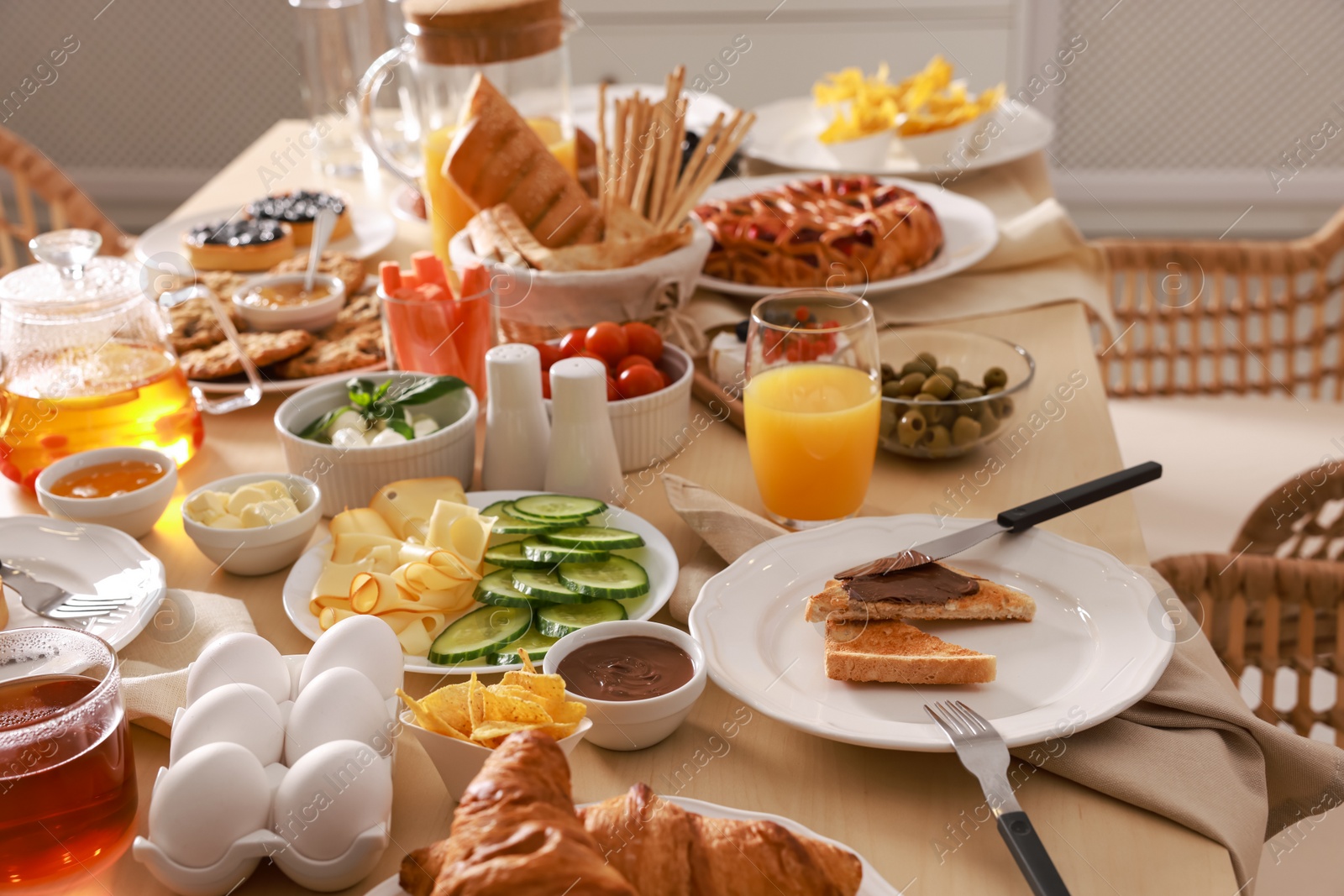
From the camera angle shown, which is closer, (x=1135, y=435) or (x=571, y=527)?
(x=571, y=527)

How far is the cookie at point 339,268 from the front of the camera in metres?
1.76

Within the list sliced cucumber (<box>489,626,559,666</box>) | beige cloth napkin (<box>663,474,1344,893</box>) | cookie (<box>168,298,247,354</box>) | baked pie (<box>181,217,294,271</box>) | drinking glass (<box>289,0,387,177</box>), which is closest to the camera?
beige cloth napkin (<box>663,474,1344,893</box>)

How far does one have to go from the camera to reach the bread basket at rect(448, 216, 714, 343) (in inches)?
57.4

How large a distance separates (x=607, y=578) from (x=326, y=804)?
362 mm

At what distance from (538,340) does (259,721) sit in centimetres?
83

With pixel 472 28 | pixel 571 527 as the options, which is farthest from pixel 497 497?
pixel 472 28

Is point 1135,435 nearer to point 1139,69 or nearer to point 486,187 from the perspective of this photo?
point 486,187

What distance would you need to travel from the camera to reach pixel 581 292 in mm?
1462

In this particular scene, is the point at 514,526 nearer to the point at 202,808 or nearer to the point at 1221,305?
the point at 202,808

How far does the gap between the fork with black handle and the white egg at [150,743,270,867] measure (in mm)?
475

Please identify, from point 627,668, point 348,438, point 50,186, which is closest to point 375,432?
point 348,438

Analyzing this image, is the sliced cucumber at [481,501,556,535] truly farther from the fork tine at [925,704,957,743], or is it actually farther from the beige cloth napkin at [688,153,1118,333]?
the beige cloth napkin at [688,153,1118,333]

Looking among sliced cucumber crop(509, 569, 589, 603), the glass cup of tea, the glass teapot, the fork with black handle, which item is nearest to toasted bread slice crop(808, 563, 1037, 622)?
the fork with black handle

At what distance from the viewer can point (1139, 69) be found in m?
4.50
